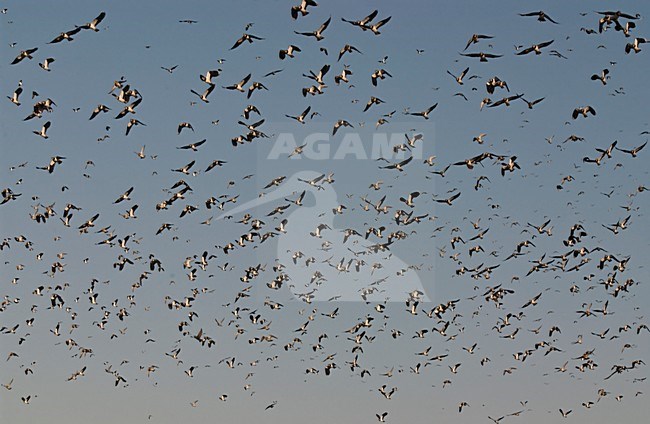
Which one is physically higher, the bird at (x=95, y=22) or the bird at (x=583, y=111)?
the bird at (x=95, y=22)

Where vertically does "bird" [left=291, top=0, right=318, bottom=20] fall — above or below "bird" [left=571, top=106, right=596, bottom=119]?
above

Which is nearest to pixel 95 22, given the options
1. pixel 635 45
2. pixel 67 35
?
pixel 67 35

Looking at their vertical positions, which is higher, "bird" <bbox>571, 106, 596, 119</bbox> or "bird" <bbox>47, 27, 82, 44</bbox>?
"bird" <bbox>47, 27, 82, 44</bbox>

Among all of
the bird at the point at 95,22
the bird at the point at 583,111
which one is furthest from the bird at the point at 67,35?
the bird at the point at 583,111

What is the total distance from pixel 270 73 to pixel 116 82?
6.50m

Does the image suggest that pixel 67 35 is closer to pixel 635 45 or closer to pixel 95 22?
pixel 95 22

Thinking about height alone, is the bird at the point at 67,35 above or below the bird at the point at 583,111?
above

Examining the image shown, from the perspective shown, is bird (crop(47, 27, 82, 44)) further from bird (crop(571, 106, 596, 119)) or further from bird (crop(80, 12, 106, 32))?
bird (crop(571, 106, 596, 119))

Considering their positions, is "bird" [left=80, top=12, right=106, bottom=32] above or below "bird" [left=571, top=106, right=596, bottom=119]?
above


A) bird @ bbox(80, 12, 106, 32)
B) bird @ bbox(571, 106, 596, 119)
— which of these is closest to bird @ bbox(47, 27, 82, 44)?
bird @ bbox(80, 12, 106, 32)

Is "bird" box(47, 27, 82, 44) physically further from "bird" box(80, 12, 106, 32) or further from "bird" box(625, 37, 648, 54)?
"bird" box(625, 37, 648, 54)

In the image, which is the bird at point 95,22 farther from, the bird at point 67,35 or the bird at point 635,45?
the bird at point 635,45

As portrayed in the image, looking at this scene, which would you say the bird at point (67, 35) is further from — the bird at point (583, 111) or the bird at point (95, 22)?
the bird at point (583, 111)

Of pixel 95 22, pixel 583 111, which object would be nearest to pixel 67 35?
pixel 95 22
